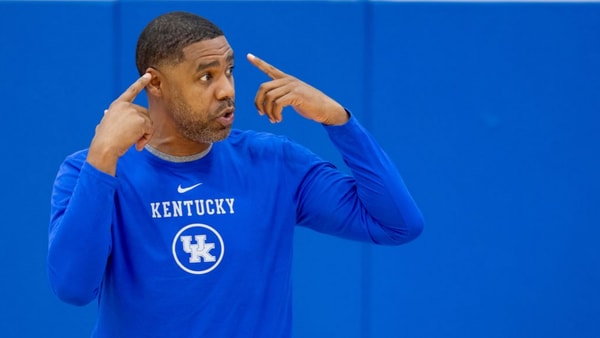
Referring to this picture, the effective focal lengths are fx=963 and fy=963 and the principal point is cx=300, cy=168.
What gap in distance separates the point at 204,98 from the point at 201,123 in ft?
0.16

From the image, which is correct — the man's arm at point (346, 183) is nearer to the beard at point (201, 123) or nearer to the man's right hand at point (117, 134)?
the beard at point (201, 123)

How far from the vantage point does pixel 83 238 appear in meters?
1.67

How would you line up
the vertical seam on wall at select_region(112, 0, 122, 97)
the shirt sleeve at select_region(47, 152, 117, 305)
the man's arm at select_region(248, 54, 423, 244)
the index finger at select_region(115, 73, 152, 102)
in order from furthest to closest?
the vertical seam on wall at select_region(112, 0, 122, 97)
the man's arm at select_region(248, 54, 423, 244)
the index finger at select_region(115, 73, 152, 102)
the shirt sleeve at select_region(47, 152, 117, 305)

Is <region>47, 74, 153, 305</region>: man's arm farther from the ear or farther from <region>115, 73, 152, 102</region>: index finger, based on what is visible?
the ear

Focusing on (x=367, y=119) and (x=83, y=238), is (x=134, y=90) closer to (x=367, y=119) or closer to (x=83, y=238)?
(x=83, y=238)

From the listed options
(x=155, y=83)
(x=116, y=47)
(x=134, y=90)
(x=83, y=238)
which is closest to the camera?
(x=83, y=238)

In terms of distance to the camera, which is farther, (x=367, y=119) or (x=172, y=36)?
(x=367, y=119)

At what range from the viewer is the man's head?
1872 millimetres

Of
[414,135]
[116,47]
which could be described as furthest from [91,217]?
[414,135]

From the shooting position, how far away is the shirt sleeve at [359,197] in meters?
1.92

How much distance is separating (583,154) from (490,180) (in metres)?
0.29

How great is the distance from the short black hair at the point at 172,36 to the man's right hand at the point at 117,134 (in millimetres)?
154

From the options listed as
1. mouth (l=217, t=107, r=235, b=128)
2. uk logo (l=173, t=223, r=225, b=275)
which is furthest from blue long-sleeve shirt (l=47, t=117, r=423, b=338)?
mouth (l=217, t=107, r=235, b=128)

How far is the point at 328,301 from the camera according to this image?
9.65ft
